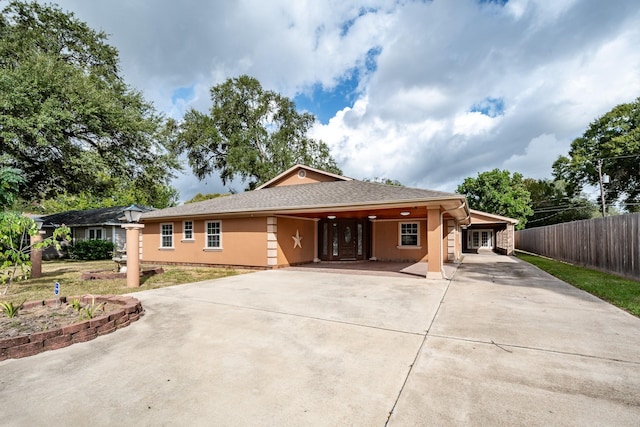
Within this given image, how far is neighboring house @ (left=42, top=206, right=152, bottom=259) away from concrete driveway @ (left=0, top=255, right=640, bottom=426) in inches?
710

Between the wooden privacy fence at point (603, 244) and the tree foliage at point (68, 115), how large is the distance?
21695 millimetres

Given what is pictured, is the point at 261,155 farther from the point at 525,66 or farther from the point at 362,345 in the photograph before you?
the point at 362,345

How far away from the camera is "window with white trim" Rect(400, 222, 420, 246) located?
15273 millimetres

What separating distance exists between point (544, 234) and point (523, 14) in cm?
1412

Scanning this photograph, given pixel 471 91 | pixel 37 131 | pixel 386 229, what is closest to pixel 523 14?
pixel 471 91

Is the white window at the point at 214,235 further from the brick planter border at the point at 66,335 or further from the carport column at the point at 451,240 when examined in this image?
the carport column at the point at 451,240

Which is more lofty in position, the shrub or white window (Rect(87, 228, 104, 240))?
white window (Rect(87, 228, 104, 240))

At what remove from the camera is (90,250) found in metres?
19.3

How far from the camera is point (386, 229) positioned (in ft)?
51.8

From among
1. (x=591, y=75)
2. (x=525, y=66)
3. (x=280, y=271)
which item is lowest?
(x=280, y=271)

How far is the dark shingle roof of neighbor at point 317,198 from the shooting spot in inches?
393

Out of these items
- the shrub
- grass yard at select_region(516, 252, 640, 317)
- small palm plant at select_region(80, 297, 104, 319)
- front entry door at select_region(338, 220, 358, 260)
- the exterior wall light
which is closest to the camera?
small palm plant at select_region(80, 297, 104, 319)

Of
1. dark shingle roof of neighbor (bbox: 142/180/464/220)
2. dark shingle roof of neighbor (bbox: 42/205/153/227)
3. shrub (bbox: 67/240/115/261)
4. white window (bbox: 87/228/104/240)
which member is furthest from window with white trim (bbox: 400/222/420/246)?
white window (bbox: 87/228/104/240)

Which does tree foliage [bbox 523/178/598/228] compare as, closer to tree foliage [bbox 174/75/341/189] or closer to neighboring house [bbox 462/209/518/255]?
neighboring house [bbox 462/209/518/255]
